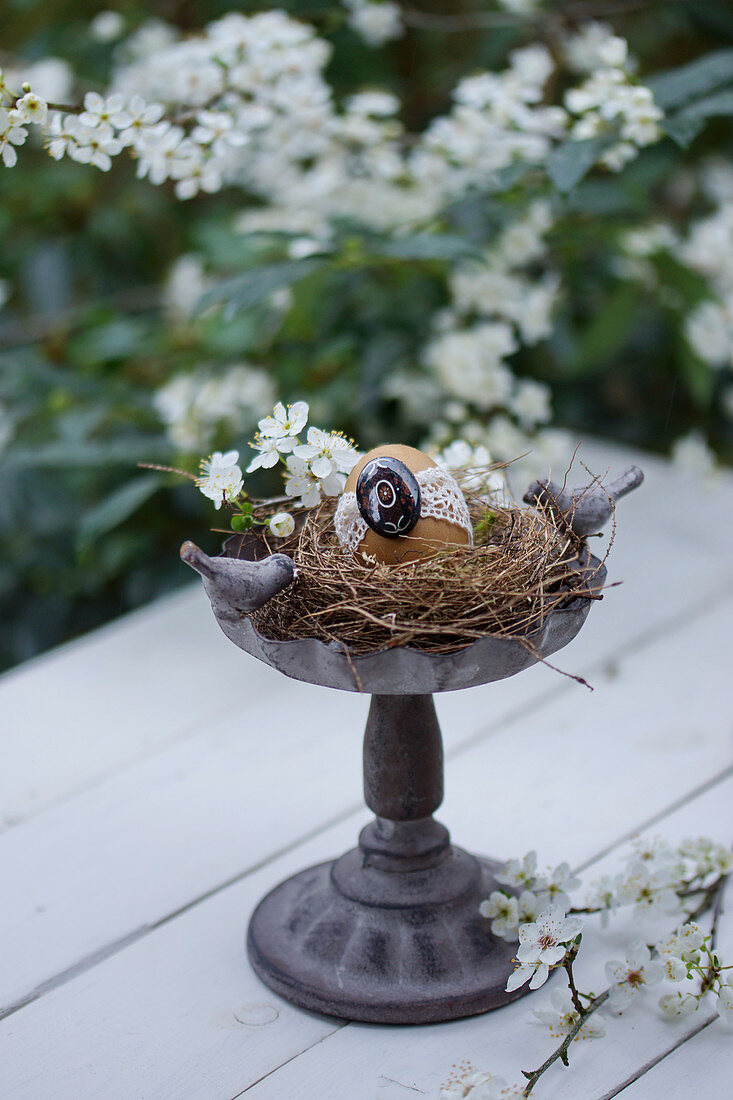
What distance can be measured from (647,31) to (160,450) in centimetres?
139

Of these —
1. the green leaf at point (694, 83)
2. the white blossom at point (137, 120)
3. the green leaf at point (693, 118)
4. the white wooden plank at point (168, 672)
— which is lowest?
the white wooden plank at point (168, 672)

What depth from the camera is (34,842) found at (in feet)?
3.55

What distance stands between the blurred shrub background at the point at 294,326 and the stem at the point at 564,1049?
674 mm

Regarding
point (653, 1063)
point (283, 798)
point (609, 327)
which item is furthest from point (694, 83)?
point (653, 1063)

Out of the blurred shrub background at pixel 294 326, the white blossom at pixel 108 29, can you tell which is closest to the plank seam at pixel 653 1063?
the blurred shrub background at pixel 294 326

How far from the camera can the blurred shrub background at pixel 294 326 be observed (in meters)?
1.48

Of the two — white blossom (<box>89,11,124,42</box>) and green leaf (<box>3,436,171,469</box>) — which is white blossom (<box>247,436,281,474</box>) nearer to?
green leaf (<box>3,436,171,469</box>)

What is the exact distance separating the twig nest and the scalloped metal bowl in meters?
0.10

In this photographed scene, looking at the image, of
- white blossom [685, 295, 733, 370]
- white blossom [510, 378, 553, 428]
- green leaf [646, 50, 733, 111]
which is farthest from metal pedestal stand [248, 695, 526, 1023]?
white blossom [685, 295, 733, 370]

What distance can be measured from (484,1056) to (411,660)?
288 mm

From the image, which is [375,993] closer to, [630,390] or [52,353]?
[52,353]

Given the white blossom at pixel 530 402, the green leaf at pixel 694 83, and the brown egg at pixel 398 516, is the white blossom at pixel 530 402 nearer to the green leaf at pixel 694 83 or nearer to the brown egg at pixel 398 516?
the green leaf at pixel 694 83

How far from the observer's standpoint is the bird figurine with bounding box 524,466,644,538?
33.7 inches

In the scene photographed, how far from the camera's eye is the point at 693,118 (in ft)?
3.94
